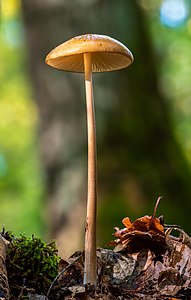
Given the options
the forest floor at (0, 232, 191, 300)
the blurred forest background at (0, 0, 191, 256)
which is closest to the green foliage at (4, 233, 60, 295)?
the forest floor at (0, 232, 191, 300)

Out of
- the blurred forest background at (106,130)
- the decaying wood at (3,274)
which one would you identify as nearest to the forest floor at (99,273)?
the decaying wood at (3,274)

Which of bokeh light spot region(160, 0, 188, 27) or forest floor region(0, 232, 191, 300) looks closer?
forest floor region(0, 232, 191, 300)

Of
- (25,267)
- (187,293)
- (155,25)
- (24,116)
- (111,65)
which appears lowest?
(187,293)

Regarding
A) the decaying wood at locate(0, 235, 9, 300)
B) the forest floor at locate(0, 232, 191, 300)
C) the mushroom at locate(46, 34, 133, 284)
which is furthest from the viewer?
the mushroom at locate(46, 34, 133, 284)

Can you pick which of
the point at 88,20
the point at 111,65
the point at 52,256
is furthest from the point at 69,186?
the point at 52,256

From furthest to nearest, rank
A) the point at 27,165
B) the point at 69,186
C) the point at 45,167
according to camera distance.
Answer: the point at 27,165 < the point at 45,167 < the point at 69,186

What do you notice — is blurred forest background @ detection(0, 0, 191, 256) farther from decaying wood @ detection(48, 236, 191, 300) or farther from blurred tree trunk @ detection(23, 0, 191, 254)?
decaying wood @ detection(48, 236, 191, 300)

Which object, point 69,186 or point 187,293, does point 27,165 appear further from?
point 187,293

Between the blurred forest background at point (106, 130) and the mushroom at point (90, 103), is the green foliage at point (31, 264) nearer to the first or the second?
the mushroom at point (90, 103)
